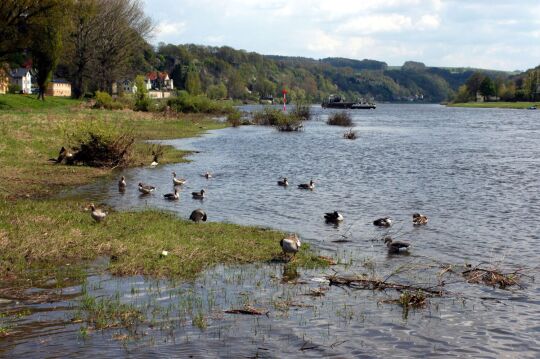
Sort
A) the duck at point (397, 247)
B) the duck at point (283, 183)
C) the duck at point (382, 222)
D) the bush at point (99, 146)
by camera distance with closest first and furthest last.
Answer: the duck at point (397, 247)
the duck at point (382, 222)
the duck at point (283, 183)
the bush at point (99, 146)

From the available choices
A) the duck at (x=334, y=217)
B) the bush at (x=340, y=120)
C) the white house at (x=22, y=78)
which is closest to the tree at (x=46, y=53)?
the bush at (x=340, y=120)

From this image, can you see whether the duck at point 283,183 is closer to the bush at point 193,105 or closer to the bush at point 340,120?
the bush at point 193,105

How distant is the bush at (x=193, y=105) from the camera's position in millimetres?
96188

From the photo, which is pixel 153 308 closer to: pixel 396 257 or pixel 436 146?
pixel 396 257

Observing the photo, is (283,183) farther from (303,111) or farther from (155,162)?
(303,111)

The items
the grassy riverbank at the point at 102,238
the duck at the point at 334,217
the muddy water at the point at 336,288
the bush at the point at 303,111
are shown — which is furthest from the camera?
the bush at the point at 303,111

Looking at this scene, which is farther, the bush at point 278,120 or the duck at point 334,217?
the bush at point 278,120

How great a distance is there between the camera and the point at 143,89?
8600 centimetres

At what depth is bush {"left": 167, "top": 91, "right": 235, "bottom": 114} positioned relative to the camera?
96.2 meters

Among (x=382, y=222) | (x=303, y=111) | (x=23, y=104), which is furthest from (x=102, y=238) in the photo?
(x=303, y=111)

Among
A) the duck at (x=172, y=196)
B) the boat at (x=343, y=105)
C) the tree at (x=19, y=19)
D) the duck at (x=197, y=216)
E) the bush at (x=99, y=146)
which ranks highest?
the tree at (x=19, y=19)

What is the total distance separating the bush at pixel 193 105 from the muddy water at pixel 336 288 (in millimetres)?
62040

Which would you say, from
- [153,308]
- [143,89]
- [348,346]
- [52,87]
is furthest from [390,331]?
[52,87]

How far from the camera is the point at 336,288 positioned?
13547mm
